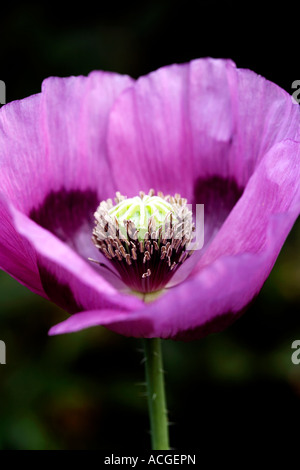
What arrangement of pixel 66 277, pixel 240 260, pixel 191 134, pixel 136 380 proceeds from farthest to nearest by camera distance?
pixel 136 380
pixel 191 134
pixel 66 277
pixel 240 260

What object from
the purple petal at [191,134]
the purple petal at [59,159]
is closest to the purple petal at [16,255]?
the purple petal at [59,159]

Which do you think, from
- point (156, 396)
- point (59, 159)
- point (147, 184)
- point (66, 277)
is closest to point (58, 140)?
point (59, 159)

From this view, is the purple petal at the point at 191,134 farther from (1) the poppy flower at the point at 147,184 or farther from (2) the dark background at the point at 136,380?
(2) the dark background at the point at 136,380

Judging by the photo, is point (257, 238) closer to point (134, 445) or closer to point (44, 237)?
point (44, 237)

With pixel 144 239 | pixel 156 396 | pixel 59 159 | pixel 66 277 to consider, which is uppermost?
pixel 59 159

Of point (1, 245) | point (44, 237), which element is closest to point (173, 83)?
point (1, 245)

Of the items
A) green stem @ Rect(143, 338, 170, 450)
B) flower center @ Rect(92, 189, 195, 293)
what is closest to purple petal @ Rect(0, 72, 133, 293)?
flower center @ Rect(92, 189, 195, 293)

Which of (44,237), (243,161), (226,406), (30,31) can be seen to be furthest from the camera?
(30,31)

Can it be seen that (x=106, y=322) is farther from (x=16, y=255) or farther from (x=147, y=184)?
(x=147, y=184)
